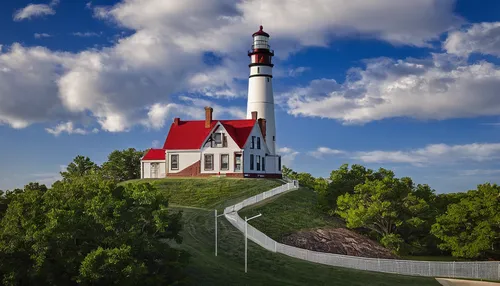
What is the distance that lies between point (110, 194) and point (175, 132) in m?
40.2

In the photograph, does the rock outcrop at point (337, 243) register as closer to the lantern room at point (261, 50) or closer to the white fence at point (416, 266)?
the white fence at point (416, 266)

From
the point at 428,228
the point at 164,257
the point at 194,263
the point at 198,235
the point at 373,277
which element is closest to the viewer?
the point at 164,257

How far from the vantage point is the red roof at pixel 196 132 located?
65769mm

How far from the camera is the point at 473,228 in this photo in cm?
4806

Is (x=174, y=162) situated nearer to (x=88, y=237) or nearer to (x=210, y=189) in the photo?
(x=210, y=189)

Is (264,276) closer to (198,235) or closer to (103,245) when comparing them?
(198,235)

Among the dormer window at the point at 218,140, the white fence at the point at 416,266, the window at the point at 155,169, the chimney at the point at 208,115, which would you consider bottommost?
the white fence at the point at 416,266

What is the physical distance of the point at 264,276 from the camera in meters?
37.3

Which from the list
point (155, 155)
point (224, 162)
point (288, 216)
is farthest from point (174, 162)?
point (288, 216)

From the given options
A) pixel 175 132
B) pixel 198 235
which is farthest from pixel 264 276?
pixel 175 132

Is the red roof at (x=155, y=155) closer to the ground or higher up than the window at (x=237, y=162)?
higher up

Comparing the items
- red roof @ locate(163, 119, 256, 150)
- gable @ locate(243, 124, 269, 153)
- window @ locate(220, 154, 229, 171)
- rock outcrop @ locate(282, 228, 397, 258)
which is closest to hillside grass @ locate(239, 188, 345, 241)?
rock outcrop @ locate(282, 228, 397, 258)

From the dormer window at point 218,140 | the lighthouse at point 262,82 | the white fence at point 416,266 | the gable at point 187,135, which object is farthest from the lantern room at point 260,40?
the white fence at point 416,266

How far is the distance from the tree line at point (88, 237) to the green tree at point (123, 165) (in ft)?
148
